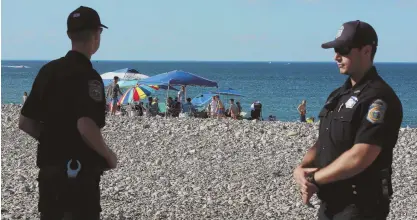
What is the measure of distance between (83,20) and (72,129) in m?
0.59

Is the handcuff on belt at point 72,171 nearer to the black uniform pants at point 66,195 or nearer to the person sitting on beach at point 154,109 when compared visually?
the black uniform pants at point 66,195

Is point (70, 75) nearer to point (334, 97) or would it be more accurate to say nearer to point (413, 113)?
point (334, 97)

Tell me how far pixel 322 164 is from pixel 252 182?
24.1ft

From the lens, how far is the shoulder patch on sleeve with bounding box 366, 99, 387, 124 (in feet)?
11.9

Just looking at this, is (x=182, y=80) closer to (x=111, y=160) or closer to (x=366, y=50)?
(x=111, y=160)

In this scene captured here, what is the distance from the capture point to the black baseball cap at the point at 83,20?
4125 mm

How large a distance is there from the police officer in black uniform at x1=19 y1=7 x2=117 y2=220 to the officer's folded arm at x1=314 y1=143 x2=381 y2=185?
47.8 inches

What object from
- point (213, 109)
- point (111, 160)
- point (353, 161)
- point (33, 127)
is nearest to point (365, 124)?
point (353, 161)

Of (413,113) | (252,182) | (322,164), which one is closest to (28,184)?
(252,182)

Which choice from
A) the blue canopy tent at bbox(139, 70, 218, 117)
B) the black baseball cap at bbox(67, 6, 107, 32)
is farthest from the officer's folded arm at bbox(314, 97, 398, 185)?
the blue canopy tent at bbox(139, 70, 218, 117)

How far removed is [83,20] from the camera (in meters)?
4.13

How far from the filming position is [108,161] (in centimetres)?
415

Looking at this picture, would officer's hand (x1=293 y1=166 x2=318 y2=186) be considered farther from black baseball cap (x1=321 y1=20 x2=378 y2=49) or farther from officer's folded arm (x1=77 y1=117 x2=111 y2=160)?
officer's folded arm (x1=77 y1=117 x2=111 y2=160)

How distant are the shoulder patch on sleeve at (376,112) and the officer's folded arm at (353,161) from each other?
0.40ft
